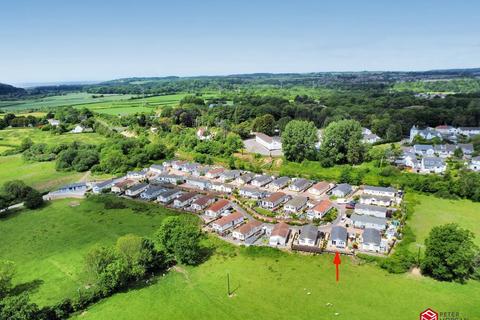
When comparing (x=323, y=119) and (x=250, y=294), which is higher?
(x=323, y=119)

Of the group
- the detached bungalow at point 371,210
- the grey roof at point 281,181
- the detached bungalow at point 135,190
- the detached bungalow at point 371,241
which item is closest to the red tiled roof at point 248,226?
the detached bungalow at point 371,241

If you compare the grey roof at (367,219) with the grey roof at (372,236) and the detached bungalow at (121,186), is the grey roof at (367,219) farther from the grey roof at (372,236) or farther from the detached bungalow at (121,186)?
the detached bungalow at (121,186)

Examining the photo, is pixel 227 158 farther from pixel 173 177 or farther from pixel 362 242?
pixel 362 242

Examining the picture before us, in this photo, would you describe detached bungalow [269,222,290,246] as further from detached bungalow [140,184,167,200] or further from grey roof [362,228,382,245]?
detached bungalow [140,184,167,200]

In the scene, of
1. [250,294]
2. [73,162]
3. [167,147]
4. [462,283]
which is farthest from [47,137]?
[462,283]

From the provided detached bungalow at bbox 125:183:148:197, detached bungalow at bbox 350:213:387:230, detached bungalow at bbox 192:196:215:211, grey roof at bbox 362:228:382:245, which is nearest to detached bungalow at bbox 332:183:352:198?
detached bungalow at bbox 350:213:387:230

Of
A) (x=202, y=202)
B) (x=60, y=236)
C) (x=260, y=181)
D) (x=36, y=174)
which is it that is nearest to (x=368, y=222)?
(x=260, y=181)

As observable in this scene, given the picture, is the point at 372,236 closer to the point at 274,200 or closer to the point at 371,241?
the point at 371,241
